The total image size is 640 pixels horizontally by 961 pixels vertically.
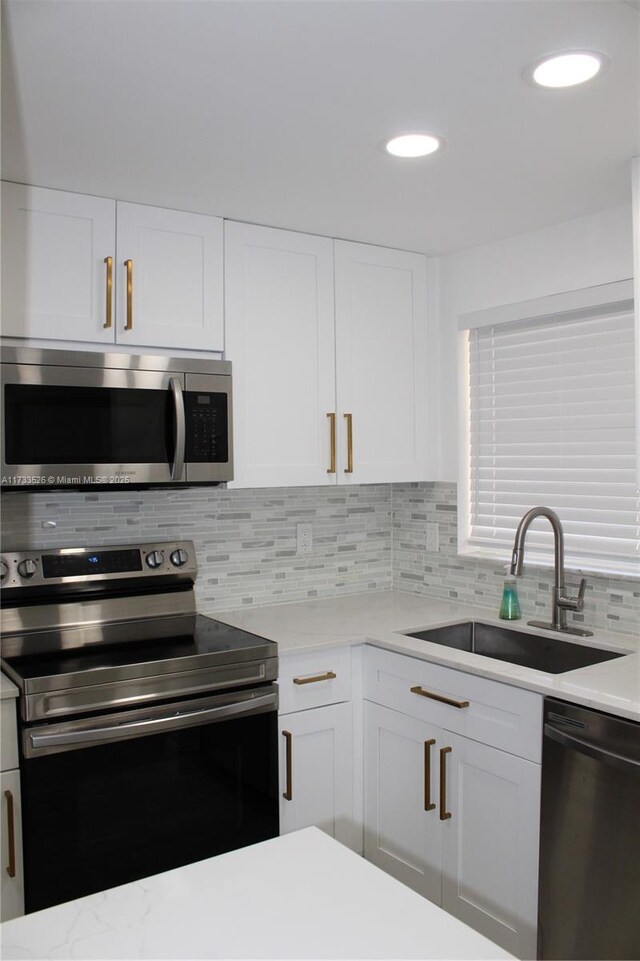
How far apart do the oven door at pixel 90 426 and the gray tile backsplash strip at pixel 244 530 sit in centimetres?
35

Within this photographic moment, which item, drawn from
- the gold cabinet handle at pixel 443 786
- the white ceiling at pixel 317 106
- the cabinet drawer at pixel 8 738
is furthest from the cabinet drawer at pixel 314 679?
the white ceiling at pixel 317 106

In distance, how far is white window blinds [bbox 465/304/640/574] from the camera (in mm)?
2447

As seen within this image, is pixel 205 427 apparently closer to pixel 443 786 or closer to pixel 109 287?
pixel 109 287

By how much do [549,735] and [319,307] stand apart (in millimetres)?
1576

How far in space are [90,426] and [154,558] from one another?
596 mm

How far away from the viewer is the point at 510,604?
2.64m

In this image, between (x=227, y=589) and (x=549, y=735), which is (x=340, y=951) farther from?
(x=227, y=589)

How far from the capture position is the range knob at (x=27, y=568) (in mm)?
2357

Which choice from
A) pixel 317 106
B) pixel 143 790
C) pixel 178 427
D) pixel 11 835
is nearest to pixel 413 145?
pixel 317 106

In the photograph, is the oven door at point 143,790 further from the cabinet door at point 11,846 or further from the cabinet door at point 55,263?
the cabinet door at point 55,263

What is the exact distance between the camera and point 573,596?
2.50m

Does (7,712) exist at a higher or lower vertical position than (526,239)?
lower

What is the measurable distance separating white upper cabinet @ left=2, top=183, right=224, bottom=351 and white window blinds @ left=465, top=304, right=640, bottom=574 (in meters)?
1.07

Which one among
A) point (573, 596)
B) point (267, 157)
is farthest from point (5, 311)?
point (573, 596)
